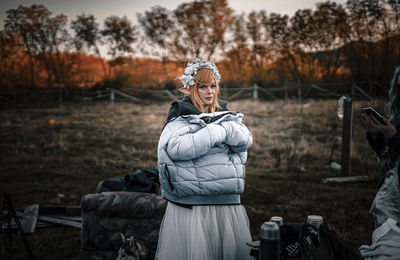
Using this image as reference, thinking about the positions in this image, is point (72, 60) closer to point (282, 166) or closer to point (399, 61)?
point (282, 166)

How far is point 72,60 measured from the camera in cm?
1533

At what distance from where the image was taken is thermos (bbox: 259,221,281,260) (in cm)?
168

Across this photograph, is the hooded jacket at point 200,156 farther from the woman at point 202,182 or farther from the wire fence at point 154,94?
the wire fence at point 154,94

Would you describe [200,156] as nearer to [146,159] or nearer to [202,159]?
[202,159]

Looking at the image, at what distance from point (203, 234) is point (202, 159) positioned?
20.8 inches

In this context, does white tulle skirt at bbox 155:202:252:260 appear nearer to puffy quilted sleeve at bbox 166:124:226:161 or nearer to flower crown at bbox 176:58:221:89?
puffy quilted sleeve at bbox 166:124:226:161

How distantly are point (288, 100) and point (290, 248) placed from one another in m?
15.9

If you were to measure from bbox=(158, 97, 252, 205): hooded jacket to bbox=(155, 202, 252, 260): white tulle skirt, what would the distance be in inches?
3.3

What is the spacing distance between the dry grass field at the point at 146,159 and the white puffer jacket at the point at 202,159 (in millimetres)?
2143

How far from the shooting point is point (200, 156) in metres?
2.32

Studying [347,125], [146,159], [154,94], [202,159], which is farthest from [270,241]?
[154,94]

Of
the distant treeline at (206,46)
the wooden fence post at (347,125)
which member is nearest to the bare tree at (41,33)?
the distant treeline at (206,46)

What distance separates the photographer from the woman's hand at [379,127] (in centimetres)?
188

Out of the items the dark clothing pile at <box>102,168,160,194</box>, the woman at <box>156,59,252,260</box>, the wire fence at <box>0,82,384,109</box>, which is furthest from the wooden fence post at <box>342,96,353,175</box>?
the wire fence at <box>0,82,384,109</box>
